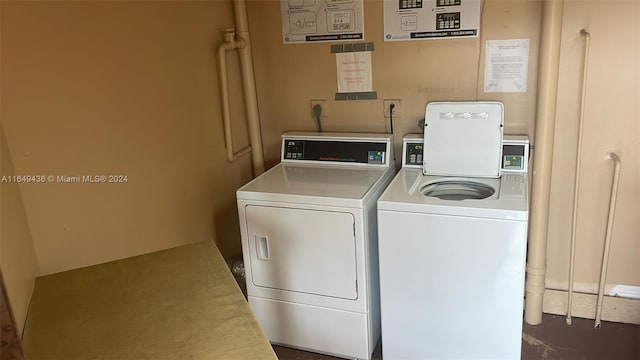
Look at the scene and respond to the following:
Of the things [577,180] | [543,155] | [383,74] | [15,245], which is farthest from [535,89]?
[15,245]

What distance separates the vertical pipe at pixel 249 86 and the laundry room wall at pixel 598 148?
1626 mm

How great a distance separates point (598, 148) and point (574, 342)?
0.96 m

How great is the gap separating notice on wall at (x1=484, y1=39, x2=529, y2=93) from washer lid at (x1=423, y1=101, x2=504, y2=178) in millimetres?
152

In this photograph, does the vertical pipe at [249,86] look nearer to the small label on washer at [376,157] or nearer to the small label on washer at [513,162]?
the small label on washer at [376,157]

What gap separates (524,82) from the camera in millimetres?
2641

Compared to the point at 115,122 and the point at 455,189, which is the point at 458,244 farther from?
the point at 115,122

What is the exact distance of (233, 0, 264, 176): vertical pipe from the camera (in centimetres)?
299

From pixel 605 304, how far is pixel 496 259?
3.27 ft

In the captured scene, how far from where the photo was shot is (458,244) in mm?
2230

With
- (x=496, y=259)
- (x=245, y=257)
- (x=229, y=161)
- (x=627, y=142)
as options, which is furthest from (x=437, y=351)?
(x=229, y=161)

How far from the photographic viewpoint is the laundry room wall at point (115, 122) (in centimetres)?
191

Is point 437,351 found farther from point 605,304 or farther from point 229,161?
point 229,161

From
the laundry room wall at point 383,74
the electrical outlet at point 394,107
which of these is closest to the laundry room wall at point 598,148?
the laundry room wall at point 383,74

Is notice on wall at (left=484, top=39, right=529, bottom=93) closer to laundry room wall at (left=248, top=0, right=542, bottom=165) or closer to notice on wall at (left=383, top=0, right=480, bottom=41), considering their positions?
laundry room wall at (left=248, top=0, right=542, bottom=165)
